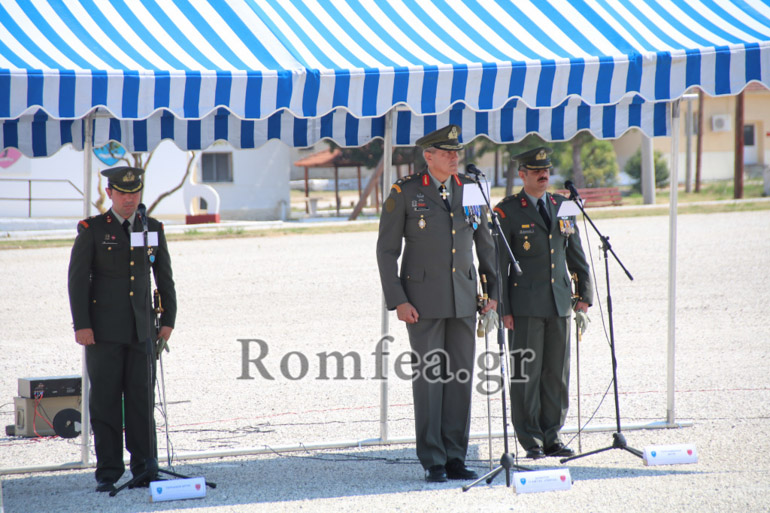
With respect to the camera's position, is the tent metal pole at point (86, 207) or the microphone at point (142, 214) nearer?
the microphone at point (142, 214)

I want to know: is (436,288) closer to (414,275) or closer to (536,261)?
(414,275)

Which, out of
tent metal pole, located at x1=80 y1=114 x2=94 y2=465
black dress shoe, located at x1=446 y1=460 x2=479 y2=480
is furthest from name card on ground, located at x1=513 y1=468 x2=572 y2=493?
tent metal pole, located at x1=80 y1=114 x2=94 y2=465

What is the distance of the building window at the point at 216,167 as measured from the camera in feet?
104

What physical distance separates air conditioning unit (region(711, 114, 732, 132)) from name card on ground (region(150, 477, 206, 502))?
46.2 meters

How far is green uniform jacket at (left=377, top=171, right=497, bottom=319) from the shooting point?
17.4ft

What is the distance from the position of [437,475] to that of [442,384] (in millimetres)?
559

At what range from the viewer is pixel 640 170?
128ft

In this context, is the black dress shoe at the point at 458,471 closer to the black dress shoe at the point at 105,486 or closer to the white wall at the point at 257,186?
the black dress shoe at the point at 105,486

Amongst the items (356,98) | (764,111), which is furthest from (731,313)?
(764,111)

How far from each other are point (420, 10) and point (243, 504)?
3652 millimetres

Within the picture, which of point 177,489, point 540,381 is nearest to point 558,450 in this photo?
point 540,381

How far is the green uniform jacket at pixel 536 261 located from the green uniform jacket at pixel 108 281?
2373mm

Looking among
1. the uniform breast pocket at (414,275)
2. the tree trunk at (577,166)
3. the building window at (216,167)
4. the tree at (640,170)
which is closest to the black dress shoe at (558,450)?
the uniform breast pocket at (414,275)

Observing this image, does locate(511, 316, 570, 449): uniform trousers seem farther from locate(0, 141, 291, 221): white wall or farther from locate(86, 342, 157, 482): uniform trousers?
locate(0, 141, 291, 221): white wall
